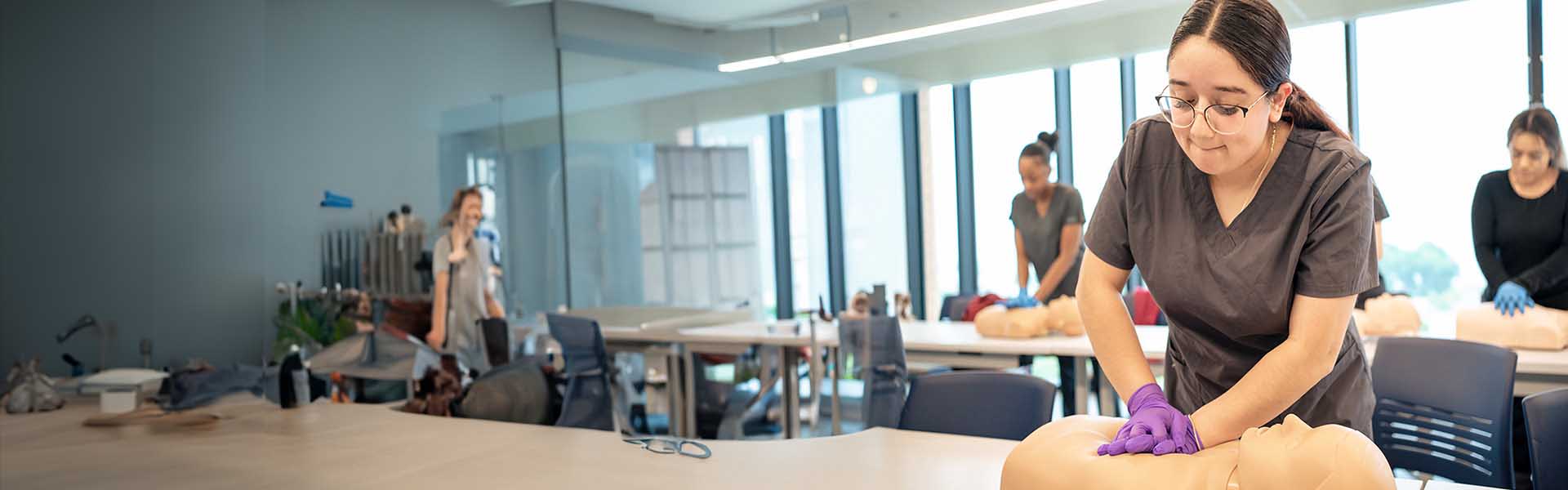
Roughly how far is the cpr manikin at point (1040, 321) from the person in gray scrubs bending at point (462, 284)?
2.43 meters

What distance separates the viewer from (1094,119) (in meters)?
6.57

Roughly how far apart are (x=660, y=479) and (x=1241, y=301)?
1.01m

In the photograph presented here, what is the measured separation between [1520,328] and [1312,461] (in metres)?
2.22

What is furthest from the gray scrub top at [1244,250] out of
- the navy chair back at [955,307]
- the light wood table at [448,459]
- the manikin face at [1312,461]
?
the navy chair back at [955,307]

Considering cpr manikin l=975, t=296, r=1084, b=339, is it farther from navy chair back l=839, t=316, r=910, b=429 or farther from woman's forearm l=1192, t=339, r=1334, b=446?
woman's forearm l=1192, t=339, r=1334, b=446

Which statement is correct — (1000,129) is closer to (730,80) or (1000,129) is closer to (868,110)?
(868,110)

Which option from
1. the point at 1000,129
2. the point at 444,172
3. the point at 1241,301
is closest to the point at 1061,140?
the point at 1000,129

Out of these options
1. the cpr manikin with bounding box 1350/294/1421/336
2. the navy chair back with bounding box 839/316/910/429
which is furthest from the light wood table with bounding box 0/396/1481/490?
the cpr manikin with bounding box 1350/294/1421/336

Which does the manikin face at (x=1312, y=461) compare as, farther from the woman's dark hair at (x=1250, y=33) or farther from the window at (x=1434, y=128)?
the window at (x=1434, y=128)

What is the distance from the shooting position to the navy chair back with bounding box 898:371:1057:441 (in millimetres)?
2180

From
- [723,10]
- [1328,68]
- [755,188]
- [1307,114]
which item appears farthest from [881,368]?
[1328,68]

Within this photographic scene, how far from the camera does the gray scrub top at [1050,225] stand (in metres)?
4.16

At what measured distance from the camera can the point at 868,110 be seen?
5180mm

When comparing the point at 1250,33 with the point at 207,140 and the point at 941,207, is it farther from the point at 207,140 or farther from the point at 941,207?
the point at 941,207
